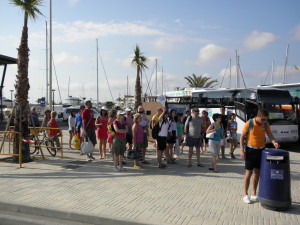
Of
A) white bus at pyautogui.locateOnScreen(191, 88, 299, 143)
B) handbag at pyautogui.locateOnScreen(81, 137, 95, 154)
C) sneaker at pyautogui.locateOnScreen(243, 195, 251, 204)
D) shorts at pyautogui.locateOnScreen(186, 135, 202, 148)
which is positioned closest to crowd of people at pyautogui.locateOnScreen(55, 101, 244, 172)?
shorts at pyautogui.locateOnScreen(186, 135, 202, 148)

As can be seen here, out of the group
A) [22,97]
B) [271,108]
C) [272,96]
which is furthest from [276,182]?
[272,96]

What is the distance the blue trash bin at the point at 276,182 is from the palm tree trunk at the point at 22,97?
7.55 meters

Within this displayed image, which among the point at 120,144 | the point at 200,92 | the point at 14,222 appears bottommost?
the point at 14,222

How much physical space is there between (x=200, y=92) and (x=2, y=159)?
14139 millimetres

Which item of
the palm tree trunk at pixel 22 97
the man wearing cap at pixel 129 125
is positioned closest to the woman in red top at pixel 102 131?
the man wearing cap at pixel 129 125

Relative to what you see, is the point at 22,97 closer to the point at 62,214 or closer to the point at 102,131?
the point at 102,131

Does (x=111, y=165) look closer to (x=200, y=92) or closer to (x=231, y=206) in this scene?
(x=231, y=206)

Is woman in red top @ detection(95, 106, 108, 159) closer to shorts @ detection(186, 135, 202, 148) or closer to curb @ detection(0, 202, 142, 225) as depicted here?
shorts @ detection(186, 135, 202, 148)

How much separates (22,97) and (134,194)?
5.76 metres

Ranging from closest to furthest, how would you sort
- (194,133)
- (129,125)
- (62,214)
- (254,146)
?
1. (62,214)
2. (254,146)
3. (194,133)
4. (129,125)

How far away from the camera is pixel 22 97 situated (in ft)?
31.4

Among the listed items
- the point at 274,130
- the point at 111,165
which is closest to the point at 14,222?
the point at 111,165

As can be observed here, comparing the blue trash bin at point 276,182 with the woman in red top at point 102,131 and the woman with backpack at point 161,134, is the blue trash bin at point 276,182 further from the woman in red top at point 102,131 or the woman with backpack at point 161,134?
the woman in red top at point 102,131

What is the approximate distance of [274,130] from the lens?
13.7m
